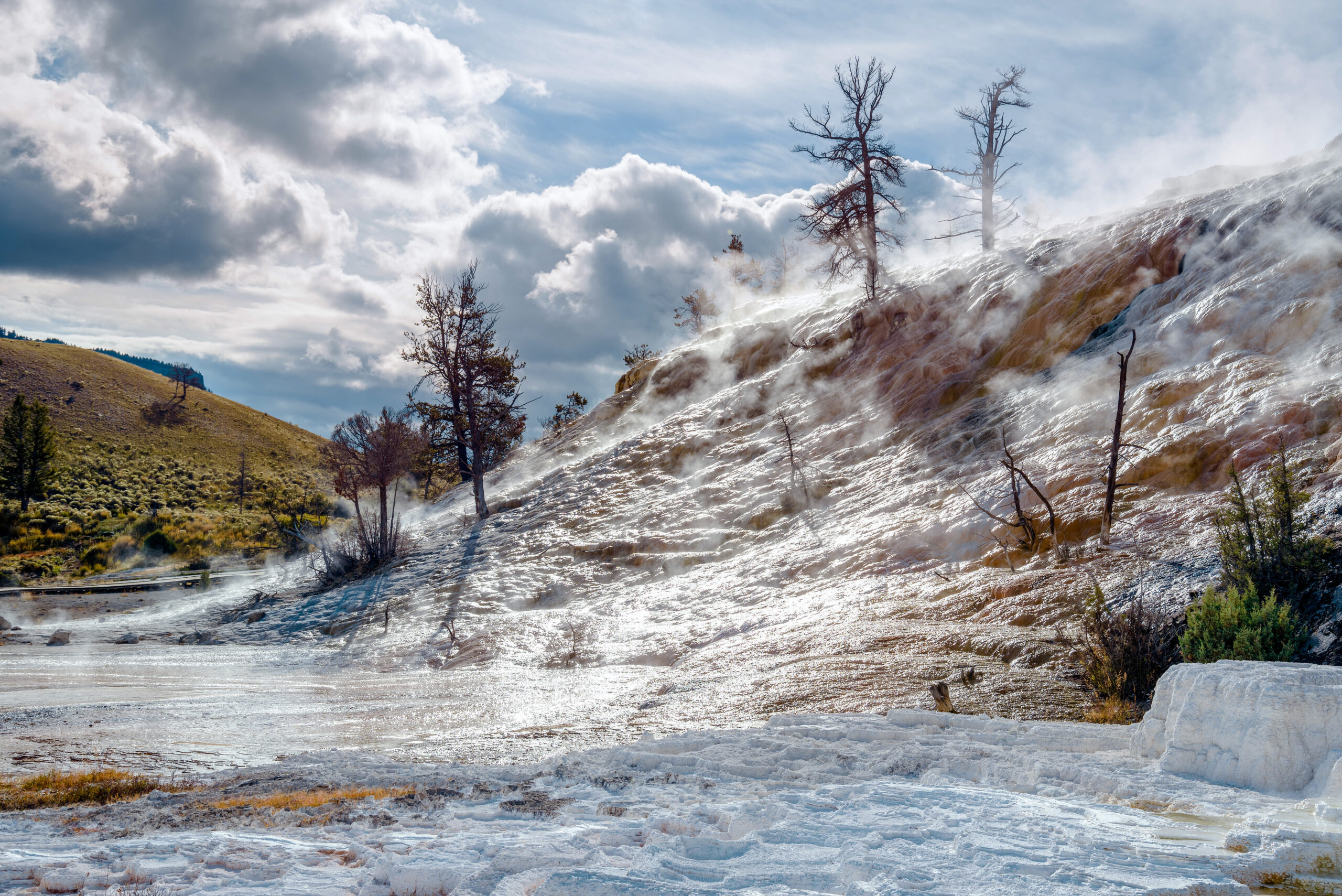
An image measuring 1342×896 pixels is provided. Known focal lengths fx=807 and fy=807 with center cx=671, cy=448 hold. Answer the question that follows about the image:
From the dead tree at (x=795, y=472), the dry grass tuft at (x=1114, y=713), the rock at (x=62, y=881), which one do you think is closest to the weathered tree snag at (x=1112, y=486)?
the dry grass tuft at (x=1114, y=713)

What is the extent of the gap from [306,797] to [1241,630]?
21.7ft

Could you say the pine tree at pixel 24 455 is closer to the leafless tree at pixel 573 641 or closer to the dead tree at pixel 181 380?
the dead tree at pixel 181 380

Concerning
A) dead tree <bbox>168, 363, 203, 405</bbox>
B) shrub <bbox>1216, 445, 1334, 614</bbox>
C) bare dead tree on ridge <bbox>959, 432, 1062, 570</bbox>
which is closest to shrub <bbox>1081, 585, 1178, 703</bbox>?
shrub <bbox>1216, 445, 1334, 614</bbox>

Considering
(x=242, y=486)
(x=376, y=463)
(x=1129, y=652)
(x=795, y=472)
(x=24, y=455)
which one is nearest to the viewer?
(x=1129, y=652)

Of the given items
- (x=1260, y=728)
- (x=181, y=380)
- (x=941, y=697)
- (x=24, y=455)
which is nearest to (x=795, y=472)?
(x=941, y=697)

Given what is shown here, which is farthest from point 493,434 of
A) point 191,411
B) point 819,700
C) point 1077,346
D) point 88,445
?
point 191,411

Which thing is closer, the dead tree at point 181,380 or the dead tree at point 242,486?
the dead tree at point 242,486

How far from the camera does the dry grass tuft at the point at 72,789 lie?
15.6 ft

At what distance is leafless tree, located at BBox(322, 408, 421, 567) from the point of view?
2328 cm

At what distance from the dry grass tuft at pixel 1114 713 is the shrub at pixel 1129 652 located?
119 mm

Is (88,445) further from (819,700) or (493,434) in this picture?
(819,700)

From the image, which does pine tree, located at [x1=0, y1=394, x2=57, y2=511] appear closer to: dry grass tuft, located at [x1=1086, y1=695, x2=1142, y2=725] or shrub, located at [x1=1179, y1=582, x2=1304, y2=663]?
dry grass tuft, located at [x1=1086, y1=695, x2=1142, y2=725]

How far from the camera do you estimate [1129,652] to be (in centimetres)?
705

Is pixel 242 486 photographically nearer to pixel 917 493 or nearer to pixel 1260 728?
pixel 917 493
